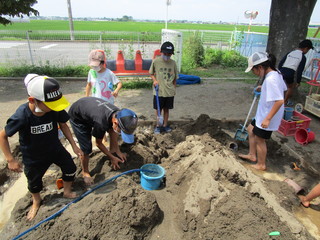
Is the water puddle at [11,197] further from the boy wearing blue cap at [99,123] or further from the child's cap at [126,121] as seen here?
the child's cap at [126,121]

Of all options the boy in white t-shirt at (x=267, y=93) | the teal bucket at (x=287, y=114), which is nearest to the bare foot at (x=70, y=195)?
the boy in white t-shirt at (x=267, y=93)

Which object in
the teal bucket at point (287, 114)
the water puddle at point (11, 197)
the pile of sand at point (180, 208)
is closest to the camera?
the pile of sand at point (180, 208)

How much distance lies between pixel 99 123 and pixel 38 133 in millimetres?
674

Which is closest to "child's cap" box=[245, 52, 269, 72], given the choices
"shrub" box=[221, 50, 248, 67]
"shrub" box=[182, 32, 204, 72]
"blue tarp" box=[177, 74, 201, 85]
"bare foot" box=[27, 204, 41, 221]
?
"bare foot" box=[27, 204, 41, 221]

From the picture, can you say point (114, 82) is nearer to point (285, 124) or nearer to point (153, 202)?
point (153, 202)

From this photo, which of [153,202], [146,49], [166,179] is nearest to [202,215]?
[153,202]

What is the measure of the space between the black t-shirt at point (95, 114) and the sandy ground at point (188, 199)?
76 centimetres

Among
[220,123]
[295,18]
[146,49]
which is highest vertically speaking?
[295,18]

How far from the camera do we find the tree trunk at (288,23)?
6777mm

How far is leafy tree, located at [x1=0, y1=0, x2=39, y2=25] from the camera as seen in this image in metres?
7.57

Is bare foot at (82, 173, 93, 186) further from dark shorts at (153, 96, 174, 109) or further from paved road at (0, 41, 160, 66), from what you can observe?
paved road at (0, 41, 160, 66)

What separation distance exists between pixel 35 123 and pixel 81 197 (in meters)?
1.04

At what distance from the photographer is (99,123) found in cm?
288

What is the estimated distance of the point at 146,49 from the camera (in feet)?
34.6
